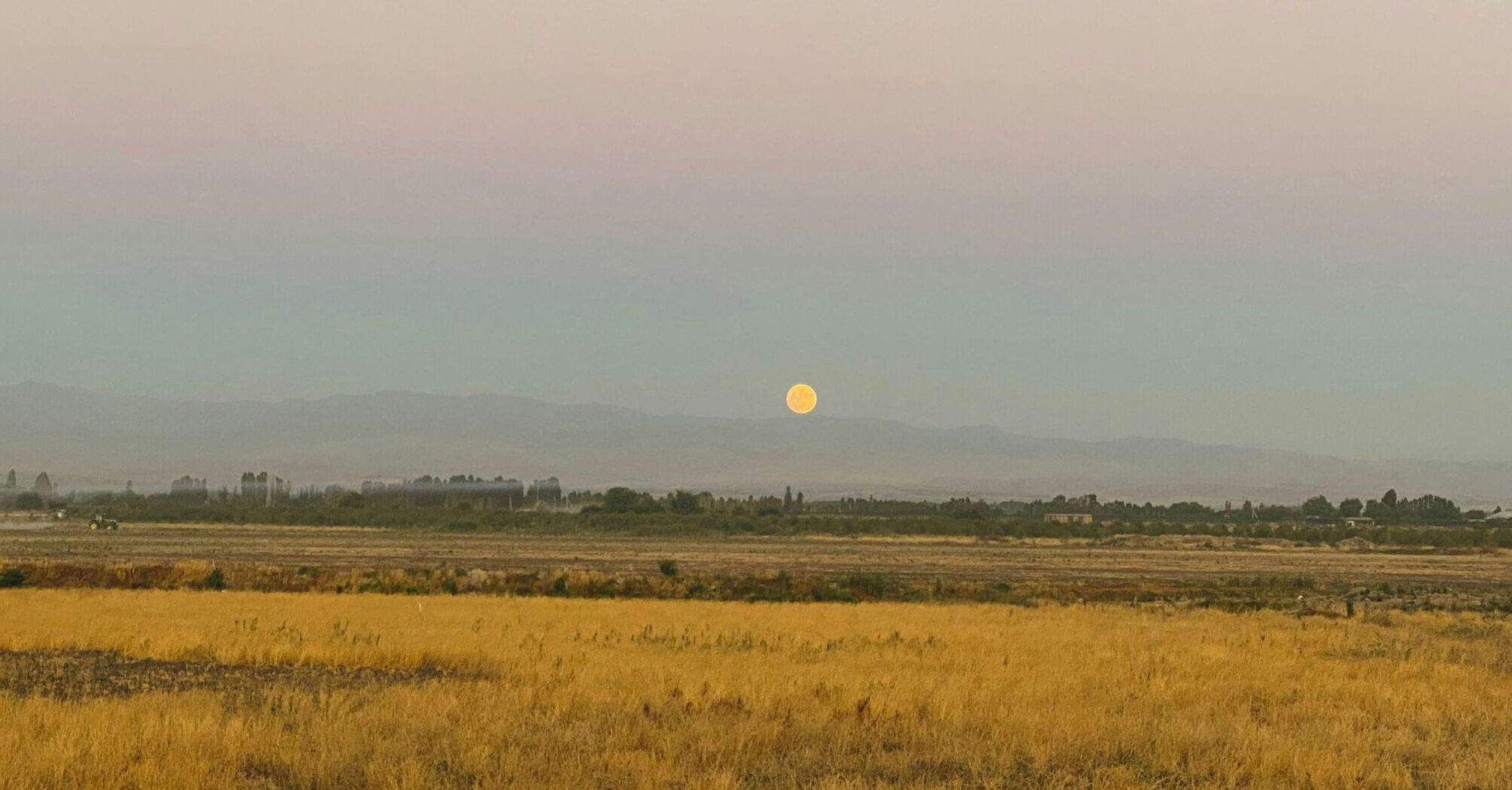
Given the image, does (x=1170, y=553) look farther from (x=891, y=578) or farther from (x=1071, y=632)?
(x=1071, y=632)

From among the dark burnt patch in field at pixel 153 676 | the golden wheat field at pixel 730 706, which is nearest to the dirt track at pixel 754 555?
the golden wheat field at pixel 730 706

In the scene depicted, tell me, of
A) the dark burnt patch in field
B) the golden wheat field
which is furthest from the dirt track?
the dark burnt patch in field

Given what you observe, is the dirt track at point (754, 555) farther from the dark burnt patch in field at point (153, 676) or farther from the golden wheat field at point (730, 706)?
the dark burnt patch in field at point (153, 676)

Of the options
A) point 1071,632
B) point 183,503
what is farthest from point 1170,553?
point 183,503

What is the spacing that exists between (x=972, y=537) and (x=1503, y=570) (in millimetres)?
56240

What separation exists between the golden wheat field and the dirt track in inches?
1321

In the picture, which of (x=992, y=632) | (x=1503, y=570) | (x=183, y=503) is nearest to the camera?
(x=992, y=632)

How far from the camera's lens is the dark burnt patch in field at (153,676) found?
15172 millimetres

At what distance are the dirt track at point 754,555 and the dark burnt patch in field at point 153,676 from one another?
3854cm

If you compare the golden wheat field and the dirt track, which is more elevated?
the golden wheat field

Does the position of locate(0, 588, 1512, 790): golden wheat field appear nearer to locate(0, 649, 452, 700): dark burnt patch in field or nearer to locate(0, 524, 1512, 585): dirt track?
locate(0, 649, 452, 700): dark burnt patch in field

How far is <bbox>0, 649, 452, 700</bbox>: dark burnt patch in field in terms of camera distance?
49.8 ft

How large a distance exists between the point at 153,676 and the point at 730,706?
25.4 ft

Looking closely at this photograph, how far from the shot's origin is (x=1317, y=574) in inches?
2512
